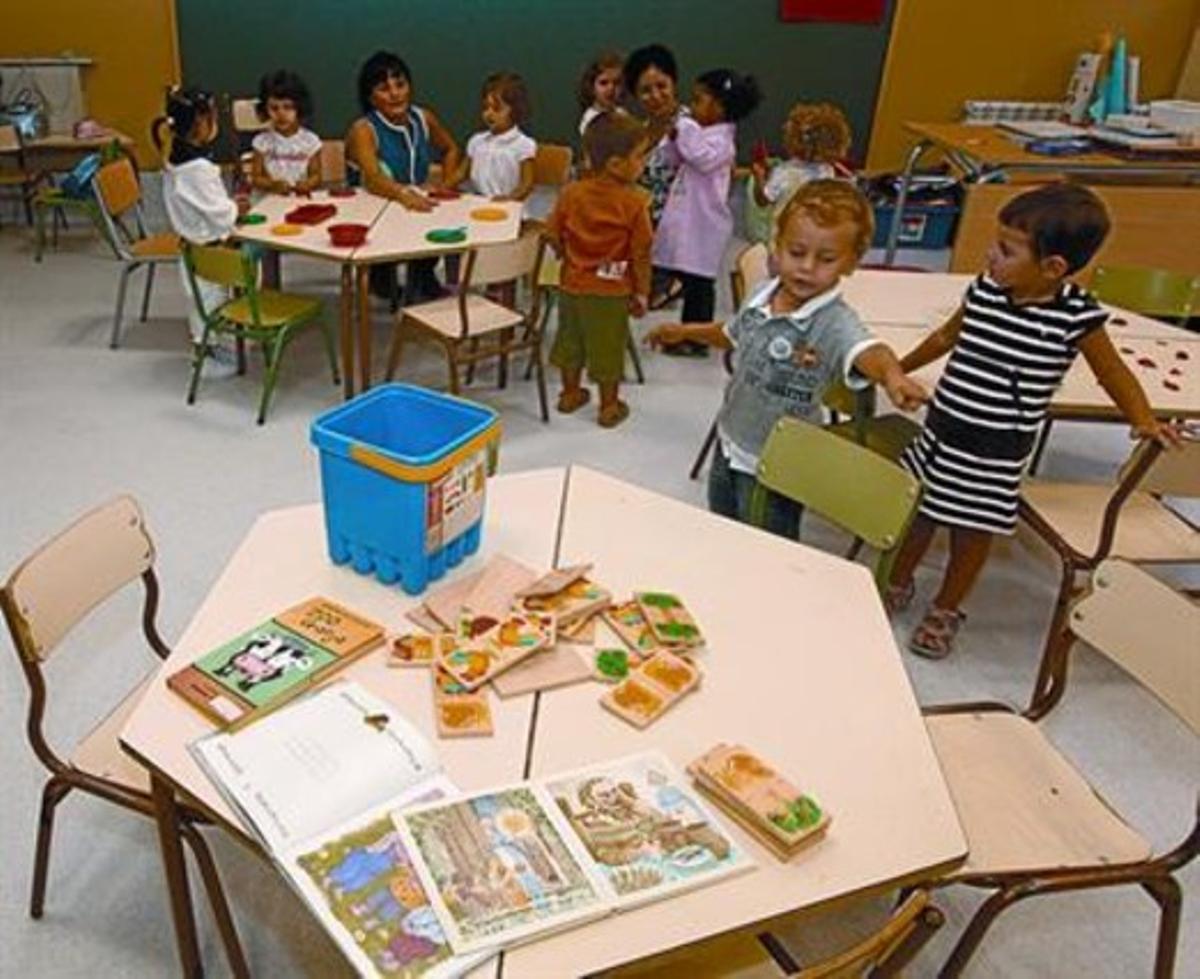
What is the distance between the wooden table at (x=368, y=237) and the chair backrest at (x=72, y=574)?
1867 mm

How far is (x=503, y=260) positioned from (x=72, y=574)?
209cm

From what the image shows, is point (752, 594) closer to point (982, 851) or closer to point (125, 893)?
point (982, 851)

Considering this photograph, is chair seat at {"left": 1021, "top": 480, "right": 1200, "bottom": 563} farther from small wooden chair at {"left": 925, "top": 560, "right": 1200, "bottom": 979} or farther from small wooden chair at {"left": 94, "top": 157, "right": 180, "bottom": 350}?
small wooden chair at {"left": 94, "top": 157, "right": 180, "bottom": 350}

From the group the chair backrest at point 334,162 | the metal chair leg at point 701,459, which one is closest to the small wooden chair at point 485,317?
the metal chair leg at point 701,459

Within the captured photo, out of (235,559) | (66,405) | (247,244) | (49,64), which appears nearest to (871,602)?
(235,559)

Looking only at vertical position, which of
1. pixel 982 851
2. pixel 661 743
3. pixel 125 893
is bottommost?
pixel 125 893

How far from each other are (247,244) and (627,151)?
1.42m

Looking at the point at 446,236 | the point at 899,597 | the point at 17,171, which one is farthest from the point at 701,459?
the point at 17,171

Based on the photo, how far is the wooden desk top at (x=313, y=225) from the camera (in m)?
3.52

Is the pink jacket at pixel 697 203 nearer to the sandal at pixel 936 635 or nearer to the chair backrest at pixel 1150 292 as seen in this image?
the chair backrest at pixel 1150 292

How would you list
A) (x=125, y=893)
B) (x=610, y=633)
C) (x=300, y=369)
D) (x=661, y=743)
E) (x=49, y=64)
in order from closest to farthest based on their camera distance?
(x=661, y=743)
(x=610, y=633)
(x=125, y=893)
(x=300, y=369)
(x=49, y=64)

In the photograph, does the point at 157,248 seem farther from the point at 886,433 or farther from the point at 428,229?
the point at 886,433

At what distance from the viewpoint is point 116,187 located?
4113mm

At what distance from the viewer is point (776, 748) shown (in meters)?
1.37
